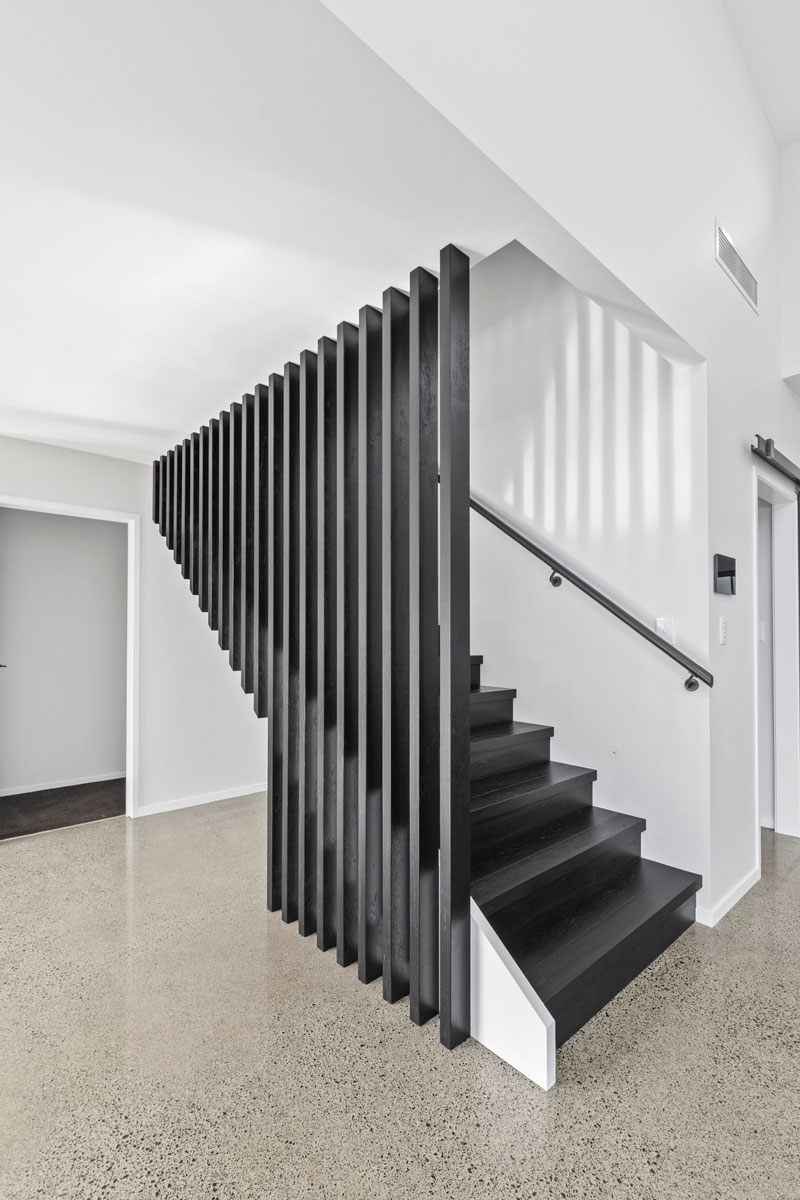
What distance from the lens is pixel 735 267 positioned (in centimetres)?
299

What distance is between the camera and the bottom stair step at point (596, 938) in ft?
6.58

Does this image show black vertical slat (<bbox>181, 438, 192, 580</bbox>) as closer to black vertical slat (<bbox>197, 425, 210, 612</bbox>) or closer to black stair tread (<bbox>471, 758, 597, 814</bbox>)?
black vertical slat (<bbox>197, 425, 210, 612</bbox>)

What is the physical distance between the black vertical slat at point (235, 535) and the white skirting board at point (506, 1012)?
5.93ft

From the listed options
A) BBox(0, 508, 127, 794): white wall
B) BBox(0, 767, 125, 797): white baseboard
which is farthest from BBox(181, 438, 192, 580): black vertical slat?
BBox(0, 767, 125, 797): white baseboard

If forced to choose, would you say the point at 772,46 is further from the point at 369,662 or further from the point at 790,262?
the point at 369,662

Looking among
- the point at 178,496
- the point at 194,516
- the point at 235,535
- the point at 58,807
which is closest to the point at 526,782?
the point at 235,535

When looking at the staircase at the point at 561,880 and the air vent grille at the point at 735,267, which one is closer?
the staircase at the point at 561,880

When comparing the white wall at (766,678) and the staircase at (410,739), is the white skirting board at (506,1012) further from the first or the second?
the white wall at (766,678)

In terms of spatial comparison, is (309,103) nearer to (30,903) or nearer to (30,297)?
(30,297)

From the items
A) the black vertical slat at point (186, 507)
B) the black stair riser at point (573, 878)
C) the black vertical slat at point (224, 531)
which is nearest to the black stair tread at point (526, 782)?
the black stair riser at point (573, 878)

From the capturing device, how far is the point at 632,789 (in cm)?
301

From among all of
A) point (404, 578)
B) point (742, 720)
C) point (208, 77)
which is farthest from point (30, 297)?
point (742, 720)

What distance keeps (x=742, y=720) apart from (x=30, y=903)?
138 inches

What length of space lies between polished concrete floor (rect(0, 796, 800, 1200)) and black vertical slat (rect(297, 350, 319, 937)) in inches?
10.5
